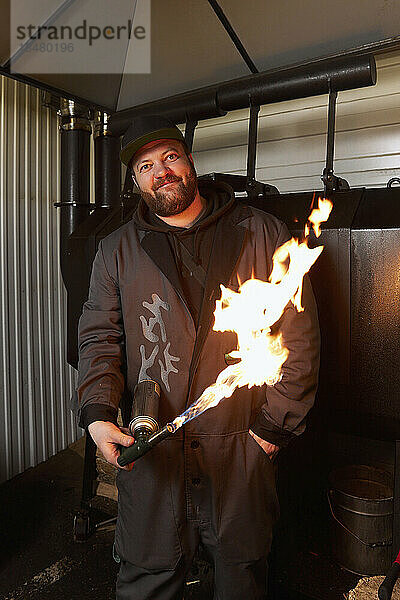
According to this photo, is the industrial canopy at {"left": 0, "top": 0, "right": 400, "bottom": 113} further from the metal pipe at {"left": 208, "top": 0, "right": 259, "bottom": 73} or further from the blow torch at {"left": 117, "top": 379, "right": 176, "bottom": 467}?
the blow torch at {"left": 117, "top": 379, "right": 176, "bottom": 467}

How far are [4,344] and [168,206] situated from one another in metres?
2.10

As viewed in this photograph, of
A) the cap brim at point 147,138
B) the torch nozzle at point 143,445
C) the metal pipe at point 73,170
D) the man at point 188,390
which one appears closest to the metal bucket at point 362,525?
the man at point 188,390

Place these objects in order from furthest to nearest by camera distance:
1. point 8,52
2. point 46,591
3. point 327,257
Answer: point 8,52 < point 46,591 < point 327,257

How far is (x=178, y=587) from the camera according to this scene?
197 cm

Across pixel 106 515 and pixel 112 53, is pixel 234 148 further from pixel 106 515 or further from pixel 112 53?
pixel 106 515

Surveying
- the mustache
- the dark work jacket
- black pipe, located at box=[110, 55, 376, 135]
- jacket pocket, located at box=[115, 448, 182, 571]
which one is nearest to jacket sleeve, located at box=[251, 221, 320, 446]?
the dark work jacket

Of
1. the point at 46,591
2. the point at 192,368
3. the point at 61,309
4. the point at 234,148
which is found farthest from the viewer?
the point at 61,309

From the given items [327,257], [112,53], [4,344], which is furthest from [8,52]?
[327,257]

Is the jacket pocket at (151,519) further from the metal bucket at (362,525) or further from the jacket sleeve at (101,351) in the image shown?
the metal bucket at (362,525)

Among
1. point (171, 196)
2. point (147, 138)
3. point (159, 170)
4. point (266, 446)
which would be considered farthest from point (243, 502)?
point (147, 138)

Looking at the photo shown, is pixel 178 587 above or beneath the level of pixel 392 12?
beneath

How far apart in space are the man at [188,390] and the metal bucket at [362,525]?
0.82 meters

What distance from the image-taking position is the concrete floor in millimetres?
2596

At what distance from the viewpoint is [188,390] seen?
6.26 ft
